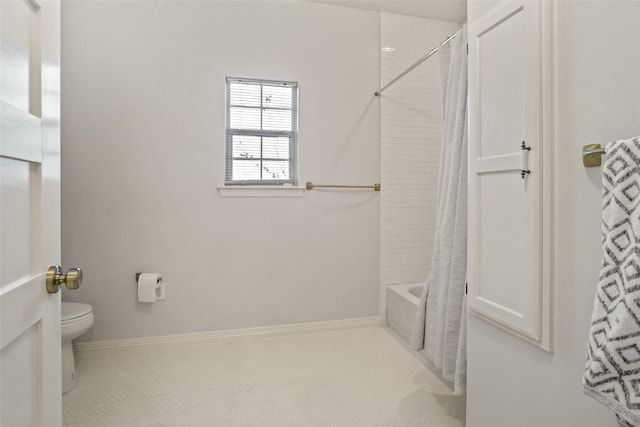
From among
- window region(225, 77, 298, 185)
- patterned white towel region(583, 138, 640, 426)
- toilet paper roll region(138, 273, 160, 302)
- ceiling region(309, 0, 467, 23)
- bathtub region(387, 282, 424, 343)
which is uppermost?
ceiling region(309, 0, 467, 23)

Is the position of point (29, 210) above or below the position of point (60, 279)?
above

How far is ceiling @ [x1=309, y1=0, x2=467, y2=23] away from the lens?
300 centimetres

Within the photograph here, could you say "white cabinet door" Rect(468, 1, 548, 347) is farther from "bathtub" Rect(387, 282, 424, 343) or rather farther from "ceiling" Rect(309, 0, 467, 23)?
"ceiling" Rect(309, 0, 467, 23)

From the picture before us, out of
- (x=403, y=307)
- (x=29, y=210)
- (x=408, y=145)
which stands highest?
(x=408, y=145)

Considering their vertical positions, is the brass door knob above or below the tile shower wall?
below

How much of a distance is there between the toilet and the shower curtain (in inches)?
77.4

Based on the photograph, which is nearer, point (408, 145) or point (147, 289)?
point (147, 289)

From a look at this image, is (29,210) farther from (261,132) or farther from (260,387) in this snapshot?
(261,132)

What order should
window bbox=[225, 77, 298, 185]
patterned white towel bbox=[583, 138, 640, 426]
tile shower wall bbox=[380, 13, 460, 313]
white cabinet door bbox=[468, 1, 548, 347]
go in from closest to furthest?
patterned white towel bbox=[583, 138, 640, 426] → white cabinet door bbox=[468, 1, 548, 347] → window bbox=[225, 77, 298, 185] → tile shower wall bbox=[380, 13, 460, 313]

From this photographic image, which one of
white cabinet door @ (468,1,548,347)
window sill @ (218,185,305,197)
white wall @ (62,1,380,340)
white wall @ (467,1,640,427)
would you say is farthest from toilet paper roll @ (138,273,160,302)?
white wall @ (467,1,640,427)

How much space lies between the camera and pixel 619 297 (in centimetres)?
87

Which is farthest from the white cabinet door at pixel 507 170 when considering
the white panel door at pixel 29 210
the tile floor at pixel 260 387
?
the white panel door at pixel 29 210

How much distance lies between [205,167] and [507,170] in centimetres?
211

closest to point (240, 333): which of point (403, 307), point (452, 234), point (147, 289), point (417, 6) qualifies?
point (147, 289)
